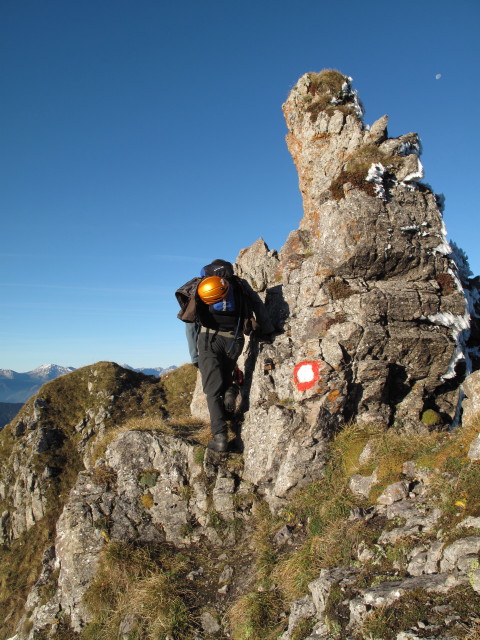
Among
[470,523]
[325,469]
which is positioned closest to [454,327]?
[325,469]

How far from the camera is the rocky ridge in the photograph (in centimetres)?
688

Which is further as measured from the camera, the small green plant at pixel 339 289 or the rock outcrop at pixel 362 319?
the small green plant at pixel 339 289

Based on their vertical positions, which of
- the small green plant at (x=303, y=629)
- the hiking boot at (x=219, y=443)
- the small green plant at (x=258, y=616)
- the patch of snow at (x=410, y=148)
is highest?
the patch of snow at (x=410, y=148)

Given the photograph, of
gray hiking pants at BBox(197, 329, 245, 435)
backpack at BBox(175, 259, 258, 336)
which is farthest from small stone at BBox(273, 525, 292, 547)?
backpack at BBox(175, 259, 258, 336)

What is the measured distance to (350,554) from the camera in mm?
7688

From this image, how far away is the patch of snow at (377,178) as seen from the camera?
45.4 feet

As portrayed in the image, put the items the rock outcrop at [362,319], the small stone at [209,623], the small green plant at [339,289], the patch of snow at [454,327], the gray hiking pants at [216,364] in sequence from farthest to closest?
the small green plant at [339,289]
the patch of snow at [454,327]
the gray hiking pants at [216,364]
the rock outcrop at [362,319]
the small stone at [209,623]

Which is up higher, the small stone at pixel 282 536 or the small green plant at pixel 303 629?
the small stone at pixel 282 536

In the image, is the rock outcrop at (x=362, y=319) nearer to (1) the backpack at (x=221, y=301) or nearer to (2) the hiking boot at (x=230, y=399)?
(2) the hiking boot at (x=230, y=399)

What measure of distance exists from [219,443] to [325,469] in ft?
11.0

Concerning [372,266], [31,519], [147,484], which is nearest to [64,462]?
[31,519]

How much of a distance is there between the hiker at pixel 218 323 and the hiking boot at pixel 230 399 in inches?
9.3

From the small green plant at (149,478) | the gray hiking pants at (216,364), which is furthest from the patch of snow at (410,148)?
the small green plant at (149,478)

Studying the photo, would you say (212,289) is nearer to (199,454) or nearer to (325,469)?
(199,454)
